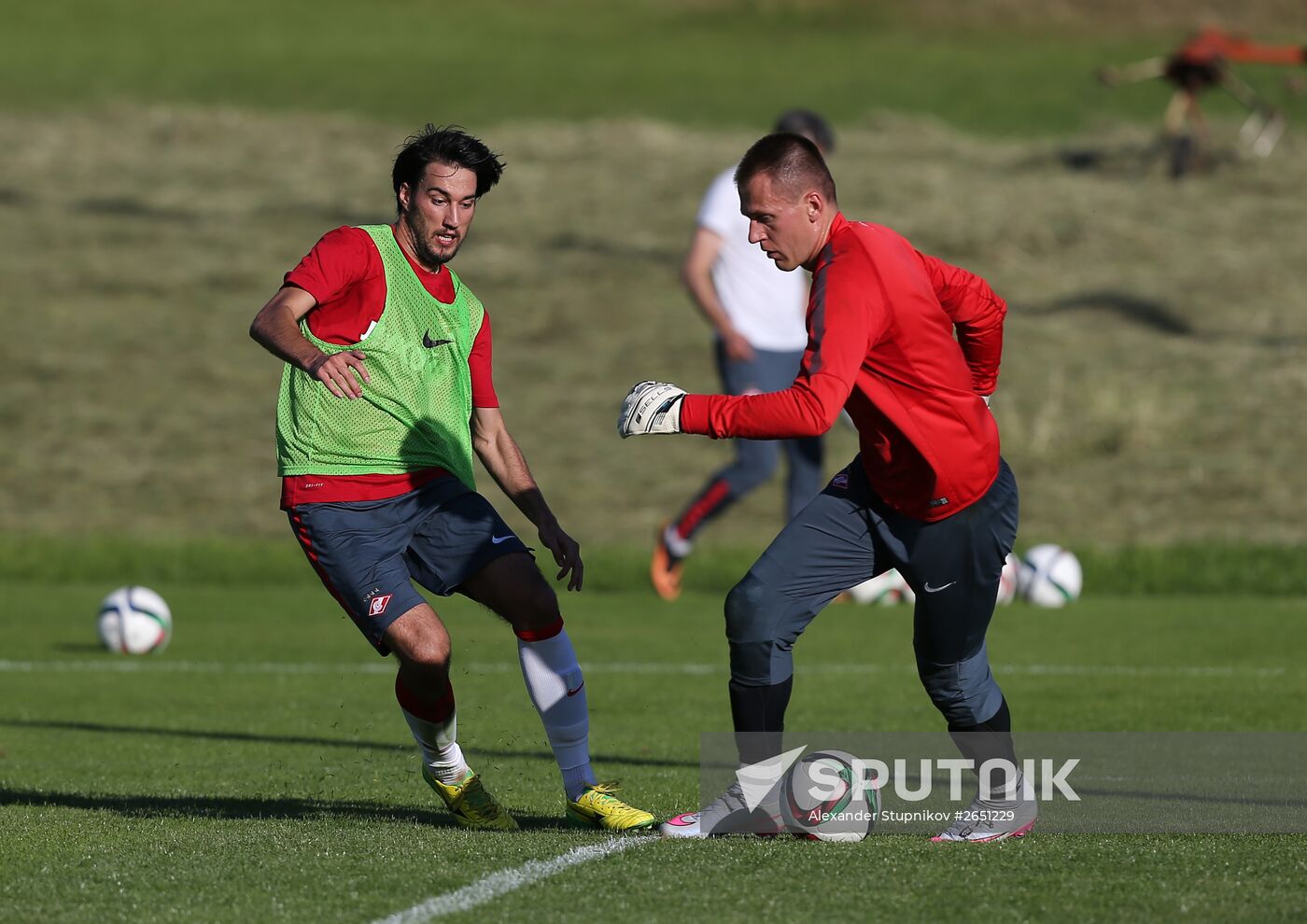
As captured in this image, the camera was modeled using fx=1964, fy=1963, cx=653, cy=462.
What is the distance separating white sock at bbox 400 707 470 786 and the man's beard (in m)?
1.56

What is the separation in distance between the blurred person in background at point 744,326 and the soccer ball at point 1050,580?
2.06m

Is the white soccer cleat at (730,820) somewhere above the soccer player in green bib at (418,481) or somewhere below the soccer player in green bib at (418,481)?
below

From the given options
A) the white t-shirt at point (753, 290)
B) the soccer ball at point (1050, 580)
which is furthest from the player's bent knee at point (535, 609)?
the soccer ball at point (1050, 580)

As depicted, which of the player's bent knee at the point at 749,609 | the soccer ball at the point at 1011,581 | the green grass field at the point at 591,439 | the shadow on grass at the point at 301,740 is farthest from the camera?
the soccer ball at the point at 1011,581

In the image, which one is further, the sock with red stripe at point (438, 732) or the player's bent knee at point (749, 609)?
the sock with red stripe at point (438, 732)

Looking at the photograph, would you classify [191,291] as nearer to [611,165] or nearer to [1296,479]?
[611,165]

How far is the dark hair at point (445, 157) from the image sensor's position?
6578 millimetres

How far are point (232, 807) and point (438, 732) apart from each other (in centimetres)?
92

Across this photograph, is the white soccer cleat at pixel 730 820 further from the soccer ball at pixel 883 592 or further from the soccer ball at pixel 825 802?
the soccer ball at pixel 883 592

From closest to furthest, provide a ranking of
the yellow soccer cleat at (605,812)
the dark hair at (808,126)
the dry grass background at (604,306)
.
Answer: the yellow soccer cleat at (605,812) → the dark hair at (808,126) → the dry grass background at (604,306)

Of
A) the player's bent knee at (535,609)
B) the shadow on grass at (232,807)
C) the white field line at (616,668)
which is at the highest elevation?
the player's bent knee at (535,609)

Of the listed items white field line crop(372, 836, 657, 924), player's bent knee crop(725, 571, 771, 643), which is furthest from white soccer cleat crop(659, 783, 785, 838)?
player's bent knee crop(725, 571, 771, 643)

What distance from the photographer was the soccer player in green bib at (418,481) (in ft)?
21.6

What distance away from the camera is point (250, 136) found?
3553 cm
